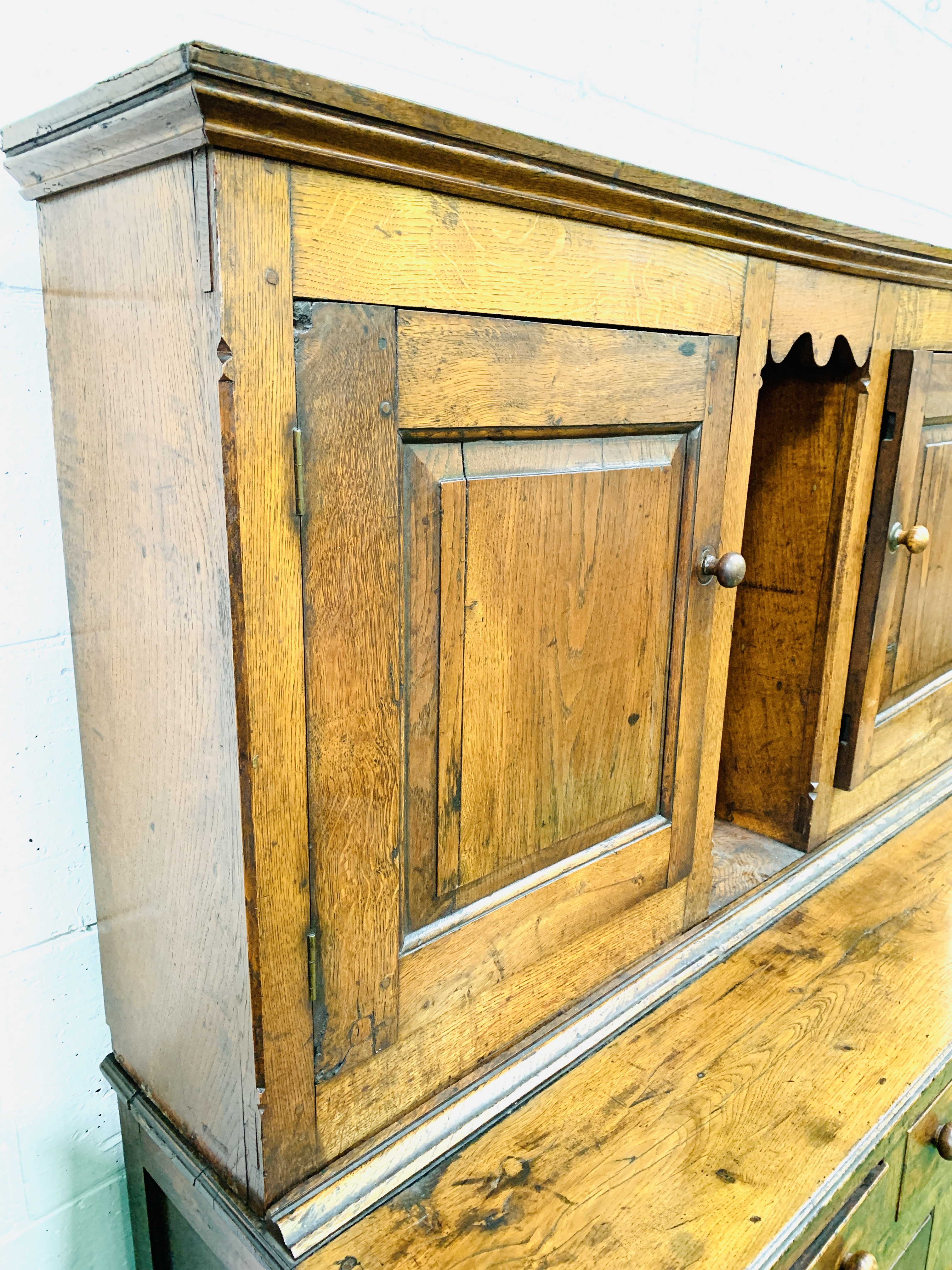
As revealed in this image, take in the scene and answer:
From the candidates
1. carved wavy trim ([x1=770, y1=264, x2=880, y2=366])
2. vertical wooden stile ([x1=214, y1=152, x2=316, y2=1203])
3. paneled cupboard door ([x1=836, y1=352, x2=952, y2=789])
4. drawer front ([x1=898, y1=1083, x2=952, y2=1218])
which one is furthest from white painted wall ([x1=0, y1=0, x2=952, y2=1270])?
drawer front ([x1=898, y1=1083, x2=952, y2=1218])

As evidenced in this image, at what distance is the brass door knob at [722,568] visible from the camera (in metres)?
0.88

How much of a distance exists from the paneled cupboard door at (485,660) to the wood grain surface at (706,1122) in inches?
2.9

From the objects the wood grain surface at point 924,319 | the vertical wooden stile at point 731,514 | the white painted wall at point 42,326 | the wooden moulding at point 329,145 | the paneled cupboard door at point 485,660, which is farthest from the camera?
the wood grain surface at point 924,319

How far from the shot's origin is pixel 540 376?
692 mm

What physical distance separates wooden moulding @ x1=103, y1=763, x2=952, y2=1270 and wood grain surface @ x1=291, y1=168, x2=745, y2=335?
2.08 ft

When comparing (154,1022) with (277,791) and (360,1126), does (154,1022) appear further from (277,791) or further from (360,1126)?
(277,791)

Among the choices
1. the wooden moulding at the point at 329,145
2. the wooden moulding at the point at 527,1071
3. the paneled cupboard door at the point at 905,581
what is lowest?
the wooden moulding at the point at 527,1071

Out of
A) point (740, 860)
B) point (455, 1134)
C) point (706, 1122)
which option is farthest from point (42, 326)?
point (740, 860)

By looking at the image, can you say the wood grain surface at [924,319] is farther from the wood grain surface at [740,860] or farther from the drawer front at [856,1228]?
the drawer front at [856,1228]

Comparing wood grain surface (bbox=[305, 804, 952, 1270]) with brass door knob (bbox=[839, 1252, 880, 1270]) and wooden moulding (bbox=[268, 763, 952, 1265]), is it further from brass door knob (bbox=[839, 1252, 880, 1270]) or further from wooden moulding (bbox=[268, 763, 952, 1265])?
brass door knob (bbox=[839, 1252, 880, 1270])

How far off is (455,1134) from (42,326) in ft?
2.50

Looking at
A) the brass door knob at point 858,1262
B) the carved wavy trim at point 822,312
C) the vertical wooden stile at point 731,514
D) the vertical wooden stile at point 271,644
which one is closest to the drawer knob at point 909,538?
the carved wavy trim at point 822,312

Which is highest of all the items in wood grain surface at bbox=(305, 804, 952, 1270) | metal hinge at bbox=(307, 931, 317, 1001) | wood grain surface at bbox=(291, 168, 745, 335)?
wood grain surface at bbox=(291, 168, 745, 335)

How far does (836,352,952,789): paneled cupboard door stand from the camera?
3.76 ft
